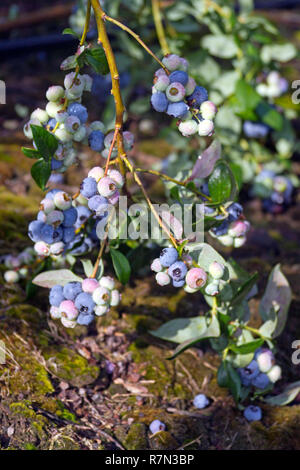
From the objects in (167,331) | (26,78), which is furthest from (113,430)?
(26,78)

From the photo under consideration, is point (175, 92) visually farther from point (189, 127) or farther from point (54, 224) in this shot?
point (54, 224)

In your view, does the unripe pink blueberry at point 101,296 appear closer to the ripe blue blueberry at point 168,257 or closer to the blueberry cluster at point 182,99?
the ripe blue blueberry at point 168,257

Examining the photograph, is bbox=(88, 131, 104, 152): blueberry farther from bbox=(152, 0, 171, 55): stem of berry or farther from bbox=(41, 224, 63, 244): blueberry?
bbox=(152, 0, 171, 55): stem of berry

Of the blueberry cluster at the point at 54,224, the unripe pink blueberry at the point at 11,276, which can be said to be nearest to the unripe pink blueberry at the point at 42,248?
the blueberry cluster at the point at 54,224

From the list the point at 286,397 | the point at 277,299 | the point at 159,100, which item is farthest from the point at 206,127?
the point at 286,397

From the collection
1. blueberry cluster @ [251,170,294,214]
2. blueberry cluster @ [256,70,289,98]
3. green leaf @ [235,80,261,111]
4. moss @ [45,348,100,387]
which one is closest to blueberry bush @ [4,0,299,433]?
moss @ [45,348,100,387]
